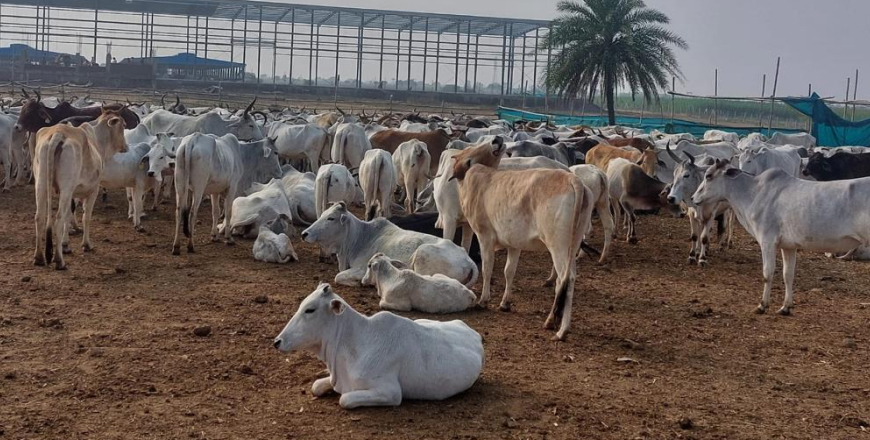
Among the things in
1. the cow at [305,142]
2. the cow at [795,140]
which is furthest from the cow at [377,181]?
the cow at [795,140]

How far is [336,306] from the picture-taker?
19.1 ft

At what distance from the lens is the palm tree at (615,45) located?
37250mm

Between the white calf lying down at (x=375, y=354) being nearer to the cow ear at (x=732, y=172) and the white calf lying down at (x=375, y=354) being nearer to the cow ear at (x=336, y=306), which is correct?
the cow ear at (x=336, y=306)

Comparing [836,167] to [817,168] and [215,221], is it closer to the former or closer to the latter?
[817,168]

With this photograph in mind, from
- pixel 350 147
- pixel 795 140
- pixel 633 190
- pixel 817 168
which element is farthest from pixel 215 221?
pixel 795 140

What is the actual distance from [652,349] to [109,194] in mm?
11520

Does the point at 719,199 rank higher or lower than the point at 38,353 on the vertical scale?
higher

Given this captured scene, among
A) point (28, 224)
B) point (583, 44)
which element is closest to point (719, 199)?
point (28, 224)

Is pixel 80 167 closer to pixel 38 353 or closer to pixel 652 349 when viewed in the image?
pixel 38 353

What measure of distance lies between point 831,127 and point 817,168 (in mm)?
11712

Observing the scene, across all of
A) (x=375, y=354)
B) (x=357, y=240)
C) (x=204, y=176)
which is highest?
(x=204, y=176)

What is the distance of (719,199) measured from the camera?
990 centimetres

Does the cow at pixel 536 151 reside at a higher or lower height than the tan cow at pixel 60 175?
higher

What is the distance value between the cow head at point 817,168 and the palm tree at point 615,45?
1974cm
